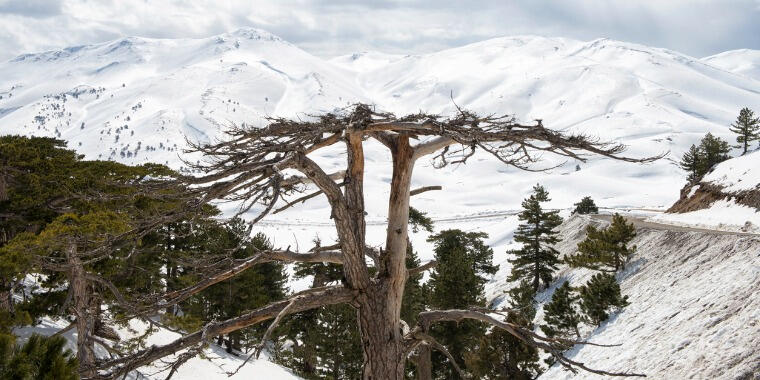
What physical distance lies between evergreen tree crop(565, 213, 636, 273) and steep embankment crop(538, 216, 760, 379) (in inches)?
31.9

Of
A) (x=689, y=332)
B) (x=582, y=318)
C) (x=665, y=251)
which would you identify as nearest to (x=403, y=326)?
(x=689, y=332)

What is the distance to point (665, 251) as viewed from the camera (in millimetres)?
24016

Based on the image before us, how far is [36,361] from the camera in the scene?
4801 millimetres

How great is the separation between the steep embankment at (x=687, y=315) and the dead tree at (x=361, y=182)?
7.96 metres

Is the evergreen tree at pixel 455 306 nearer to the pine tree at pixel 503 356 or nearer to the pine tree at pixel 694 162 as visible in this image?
the pine tree at pixel 503 356

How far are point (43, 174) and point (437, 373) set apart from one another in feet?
58.3

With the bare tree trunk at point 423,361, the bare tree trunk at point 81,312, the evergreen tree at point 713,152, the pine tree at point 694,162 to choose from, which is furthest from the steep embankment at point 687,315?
the pine tree at point 694,162

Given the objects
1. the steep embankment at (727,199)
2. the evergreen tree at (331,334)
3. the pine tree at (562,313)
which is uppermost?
the steep embankment at (727,199)

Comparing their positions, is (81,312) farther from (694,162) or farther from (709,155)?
(694,162)

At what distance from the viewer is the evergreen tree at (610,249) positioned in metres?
26.0

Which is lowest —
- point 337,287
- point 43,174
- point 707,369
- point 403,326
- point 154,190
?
point 707,369

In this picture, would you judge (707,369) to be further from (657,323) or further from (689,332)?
(657,323)

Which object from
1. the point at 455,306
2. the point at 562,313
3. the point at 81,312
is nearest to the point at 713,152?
the point at 562,313

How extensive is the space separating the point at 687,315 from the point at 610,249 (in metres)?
11.7
